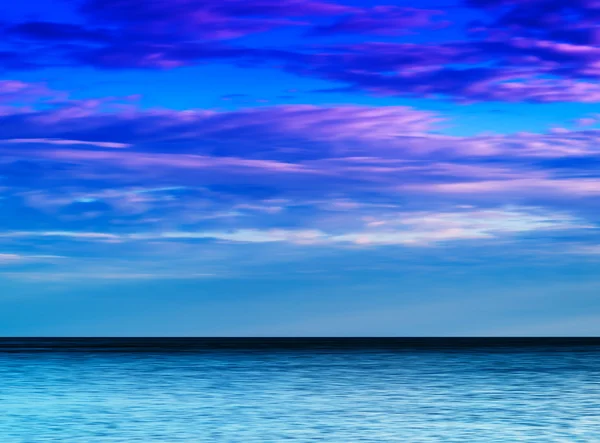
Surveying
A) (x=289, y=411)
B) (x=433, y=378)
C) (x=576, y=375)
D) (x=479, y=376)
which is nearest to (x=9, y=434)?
(x=289, y=411)

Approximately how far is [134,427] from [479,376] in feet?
115

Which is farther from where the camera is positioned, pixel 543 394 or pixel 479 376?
pixel 479 376

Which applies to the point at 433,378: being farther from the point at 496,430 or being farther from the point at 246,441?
the point at 246,441

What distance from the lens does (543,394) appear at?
46.4 meters

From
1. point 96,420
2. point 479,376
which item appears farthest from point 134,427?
point 479,376

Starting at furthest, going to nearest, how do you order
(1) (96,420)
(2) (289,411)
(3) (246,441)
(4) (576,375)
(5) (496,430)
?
(4) (576,375) → (2) (289,411) → (1) (96,420) → (5) (496,430) → (3) (246,441)

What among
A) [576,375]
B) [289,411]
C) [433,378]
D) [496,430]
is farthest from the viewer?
[576,375]

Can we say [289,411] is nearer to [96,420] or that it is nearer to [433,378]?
[96,420]

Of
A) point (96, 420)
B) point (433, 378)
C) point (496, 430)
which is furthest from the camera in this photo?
point (433, 378)

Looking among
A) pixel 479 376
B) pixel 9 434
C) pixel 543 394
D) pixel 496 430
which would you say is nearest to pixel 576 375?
pixel 479 376

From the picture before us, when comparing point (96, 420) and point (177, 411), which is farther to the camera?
point (177, 411)

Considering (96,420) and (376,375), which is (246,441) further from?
(376,375)

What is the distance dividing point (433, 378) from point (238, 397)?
18463 millimetres

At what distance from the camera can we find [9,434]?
30891 mm
